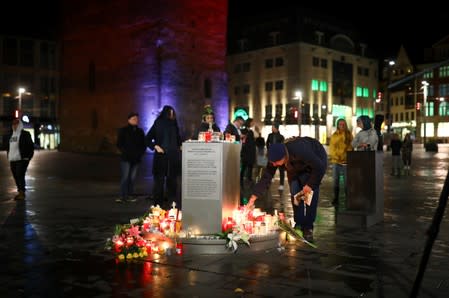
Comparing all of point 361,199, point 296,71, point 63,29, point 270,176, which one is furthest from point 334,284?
point 296,71

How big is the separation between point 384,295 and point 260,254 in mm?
2171

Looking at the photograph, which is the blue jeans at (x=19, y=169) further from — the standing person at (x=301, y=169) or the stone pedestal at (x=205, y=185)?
the standing person at (x=301, y=169)

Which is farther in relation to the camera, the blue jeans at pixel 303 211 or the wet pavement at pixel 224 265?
the blue jeans at pixel 303 211

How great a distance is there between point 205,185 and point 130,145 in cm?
616

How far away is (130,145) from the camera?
1333cm

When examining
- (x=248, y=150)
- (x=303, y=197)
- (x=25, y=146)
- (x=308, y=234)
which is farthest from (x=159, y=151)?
(x=248, y=150)

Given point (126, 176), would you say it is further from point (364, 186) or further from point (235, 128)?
point (364, 186)

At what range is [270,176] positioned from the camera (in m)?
7.99

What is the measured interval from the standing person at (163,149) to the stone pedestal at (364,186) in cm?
395

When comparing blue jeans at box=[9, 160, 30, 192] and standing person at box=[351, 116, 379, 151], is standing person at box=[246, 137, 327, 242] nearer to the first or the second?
standing person at box=[351, 116, 379, 151]

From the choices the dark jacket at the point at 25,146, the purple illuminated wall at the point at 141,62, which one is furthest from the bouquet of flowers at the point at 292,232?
the purple illuminated wall at the point at 141,62

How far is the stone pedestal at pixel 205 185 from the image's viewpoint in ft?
24.4

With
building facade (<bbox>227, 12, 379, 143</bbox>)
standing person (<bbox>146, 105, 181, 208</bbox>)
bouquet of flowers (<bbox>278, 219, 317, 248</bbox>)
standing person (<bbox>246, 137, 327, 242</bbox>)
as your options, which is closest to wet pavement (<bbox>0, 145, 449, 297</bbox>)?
bouquet of flowers (<bbox>278, 219, 317, 248</bbox>)

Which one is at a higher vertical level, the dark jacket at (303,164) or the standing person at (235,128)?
the standing person at (235,128)
